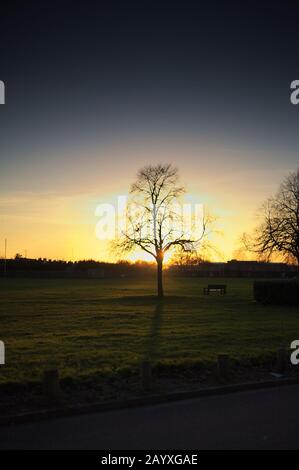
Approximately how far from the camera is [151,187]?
3828 cm

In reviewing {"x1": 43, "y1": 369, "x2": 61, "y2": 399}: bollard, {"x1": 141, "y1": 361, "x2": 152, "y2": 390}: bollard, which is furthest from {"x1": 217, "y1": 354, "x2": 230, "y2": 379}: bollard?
{"x1": 43, "y1": 369, "x2": 61, "y2": 399}: bollard

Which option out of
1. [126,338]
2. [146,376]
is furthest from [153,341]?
[146,376]

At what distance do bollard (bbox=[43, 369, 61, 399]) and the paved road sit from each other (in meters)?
0.60

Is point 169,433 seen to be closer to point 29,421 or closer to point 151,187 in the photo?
point 29,421

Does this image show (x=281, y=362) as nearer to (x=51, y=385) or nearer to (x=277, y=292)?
(x=51, y=385)

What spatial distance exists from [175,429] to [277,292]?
21.0 metres

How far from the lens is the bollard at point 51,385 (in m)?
7.18

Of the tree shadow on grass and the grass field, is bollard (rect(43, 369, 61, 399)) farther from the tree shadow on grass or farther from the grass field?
the tree shadow on grass

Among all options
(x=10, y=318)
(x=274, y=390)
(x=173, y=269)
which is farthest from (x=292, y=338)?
(x=173, y=269)

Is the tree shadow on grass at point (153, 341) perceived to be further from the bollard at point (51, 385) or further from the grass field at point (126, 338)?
the bollard at point (51, 385)

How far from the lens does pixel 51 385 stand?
23.7 ft

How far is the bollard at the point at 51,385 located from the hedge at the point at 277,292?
20.4 m
